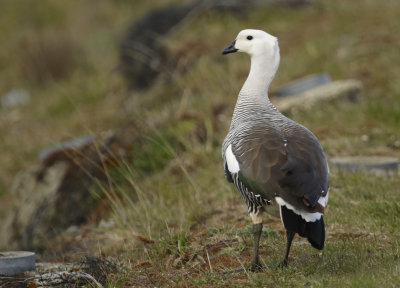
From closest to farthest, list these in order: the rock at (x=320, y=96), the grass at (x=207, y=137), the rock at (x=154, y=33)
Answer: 1. the grass at (x=207, y=137)
2. the rock at (x=320, y=96)
3. the rock at (x=154, y=33)

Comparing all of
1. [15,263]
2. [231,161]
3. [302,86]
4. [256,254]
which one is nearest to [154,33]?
[302,86]

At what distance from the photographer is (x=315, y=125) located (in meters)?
8.26

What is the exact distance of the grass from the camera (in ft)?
14.1

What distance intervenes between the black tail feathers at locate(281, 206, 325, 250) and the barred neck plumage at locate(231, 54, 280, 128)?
988 millimetres

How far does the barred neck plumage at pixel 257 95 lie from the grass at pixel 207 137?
0.93 metres

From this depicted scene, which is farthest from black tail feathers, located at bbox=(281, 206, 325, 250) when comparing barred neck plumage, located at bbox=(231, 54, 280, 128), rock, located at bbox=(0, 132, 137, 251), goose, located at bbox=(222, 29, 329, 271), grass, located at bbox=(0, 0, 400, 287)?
rock, located at bbox=(0, 132, 137, 251)

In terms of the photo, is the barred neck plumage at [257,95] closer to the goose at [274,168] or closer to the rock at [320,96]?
the goose at [274,168]

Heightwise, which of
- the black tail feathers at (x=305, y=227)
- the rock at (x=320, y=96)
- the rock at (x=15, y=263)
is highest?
the black tail feathers at (x=305, y=227)

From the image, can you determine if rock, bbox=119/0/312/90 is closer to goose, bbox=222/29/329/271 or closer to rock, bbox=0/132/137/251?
rock, bbox=0/132/137/251

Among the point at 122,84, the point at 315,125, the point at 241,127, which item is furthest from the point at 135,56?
the point at 241,127

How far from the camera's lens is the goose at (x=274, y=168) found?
138 inches

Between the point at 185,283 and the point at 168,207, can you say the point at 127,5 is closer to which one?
the point at 168,207

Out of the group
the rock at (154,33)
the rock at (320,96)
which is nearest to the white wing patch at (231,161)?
the rock at (320,96)

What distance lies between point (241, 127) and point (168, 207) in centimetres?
216
